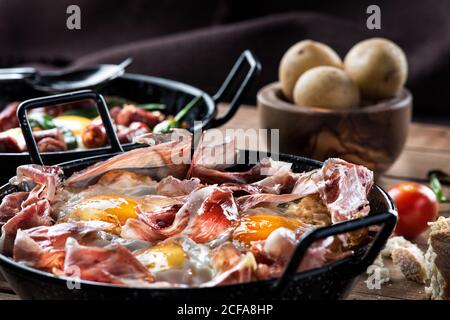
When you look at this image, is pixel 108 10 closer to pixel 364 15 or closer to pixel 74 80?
pixel 364 15

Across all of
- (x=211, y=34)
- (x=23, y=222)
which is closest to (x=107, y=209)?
(x=23, y=222)

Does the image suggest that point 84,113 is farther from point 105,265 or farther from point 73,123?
point 105,265

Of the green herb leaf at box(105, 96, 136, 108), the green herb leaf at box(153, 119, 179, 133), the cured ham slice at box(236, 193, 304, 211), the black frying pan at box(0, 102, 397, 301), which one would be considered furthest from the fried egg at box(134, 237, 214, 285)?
Answer: the green herb leaf at box(105, 96, 136, 108)

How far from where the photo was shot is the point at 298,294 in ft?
4.10

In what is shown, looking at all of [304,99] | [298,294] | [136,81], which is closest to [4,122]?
[136,81]

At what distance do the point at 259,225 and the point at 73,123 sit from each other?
1.24 m

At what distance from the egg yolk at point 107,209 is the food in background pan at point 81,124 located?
1.82ft

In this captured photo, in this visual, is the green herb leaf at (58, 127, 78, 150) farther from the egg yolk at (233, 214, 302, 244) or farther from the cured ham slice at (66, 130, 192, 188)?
the egg yolk at (233, 214, 302, 244)

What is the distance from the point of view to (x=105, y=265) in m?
1.26

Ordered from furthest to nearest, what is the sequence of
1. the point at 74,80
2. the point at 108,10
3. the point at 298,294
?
the point at 108,10, the point at 74,80, the point at 298,294

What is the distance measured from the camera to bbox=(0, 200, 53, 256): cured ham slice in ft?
4.73

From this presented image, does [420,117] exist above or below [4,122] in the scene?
below

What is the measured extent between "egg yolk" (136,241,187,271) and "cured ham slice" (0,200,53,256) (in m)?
0.24
